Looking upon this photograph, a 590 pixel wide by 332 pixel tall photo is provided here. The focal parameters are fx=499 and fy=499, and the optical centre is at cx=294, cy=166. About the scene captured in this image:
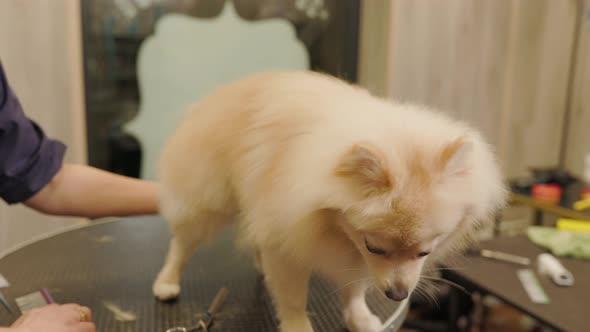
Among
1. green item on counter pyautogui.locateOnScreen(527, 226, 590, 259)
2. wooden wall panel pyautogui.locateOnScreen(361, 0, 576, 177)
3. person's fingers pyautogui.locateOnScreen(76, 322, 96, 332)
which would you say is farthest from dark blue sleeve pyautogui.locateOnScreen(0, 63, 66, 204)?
wooden wall panel pyautogui.locateOnScreen(361, 0, 576, 177)

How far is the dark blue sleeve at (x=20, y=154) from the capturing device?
1.14m

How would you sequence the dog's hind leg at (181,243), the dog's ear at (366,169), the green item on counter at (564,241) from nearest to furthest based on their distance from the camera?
the dog's ear at (366,169)
the dog's hind leg at (181,243)
the green item on counter at (564,241)

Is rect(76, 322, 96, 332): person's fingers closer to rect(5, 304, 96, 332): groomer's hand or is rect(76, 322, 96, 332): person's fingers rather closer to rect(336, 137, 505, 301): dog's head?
rect(5, 304, 96, 332): groomer's hand

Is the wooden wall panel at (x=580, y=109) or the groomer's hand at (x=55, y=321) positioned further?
the wooden wall panel at (x=580, y=109)

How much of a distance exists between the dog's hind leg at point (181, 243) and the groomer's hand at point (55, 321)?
0.67 feet

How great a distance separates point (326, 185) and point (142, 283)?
637mm

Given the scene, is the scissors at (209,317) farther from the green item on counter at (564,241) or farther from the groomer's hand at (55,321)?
the green item on counter at (564,241)

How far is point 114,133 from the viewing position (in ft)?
7.39

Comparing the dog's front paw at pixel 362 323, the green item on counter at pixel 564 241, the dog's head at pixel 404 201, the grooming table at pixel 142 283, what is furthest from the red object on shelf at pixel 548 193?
the dog's head at pixel 404 201

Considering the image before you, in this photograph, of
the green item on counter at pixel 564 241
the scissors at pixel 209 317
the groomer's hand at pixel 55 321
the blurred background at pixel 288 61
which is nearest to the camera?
the groomer's hand at pixel 55 321

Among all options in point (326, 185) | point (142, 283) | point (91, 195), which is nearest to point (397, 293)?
point (326, 185)

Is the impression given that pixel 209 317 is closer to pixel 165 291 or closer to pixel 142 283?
pixel 165 291

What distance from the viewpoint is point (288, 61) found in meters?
2.48

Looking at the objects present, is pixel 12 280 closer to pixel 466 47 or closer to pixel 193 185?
pixel 193 185
